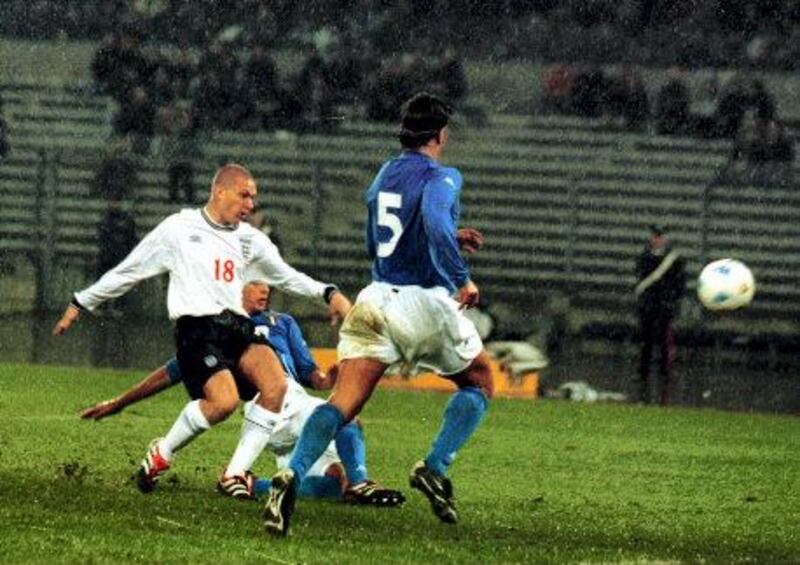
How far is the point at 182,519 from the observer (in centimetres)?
980

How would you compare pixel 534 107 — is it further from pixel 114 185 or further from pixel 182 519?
pixel 182 519

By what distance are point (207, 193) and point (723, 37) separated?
8334mm

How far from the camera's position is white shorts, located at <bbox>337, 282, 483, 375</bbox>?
982 cm

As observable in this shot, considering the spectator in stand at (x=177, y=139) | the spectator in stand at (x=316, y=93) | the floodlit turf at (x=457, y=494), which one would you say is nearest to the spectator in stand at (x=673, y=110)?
the spectator in stand at (x=316, y=93)

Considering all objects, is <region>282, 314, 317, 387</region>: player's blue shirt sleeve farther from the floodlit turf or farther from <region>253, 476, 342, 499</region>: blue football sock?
the floodlit turf

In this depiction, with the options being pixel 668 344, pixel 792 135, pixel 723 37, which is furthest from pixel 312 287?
pixel 723 37

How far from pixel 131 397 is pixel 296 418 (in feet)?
3.60

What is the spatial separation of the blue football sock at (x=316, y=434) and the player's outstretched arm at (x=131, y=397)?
2.28m

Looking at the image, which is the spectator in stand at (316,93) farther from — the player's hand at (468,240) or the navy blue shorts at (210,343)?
the player's hand at (468,240)

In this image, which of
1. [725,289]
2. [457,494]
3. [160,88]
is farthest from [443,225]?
[160,88]

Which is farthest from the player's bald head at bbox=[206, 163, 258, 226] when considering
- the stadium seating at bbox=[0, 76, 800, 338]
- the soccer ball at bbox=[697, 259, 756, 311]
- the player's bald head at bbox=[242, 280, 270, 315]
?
the stadium seating at bbox=[0, 76, 800, 338]

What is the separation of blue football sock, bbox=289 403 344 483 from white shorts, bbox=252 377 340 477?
153cm

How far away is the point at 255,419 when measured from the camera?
10.9 m

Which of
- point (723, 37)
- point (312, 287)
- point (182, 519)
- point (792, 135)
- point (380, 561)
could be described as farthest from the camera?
point (723, 37)
